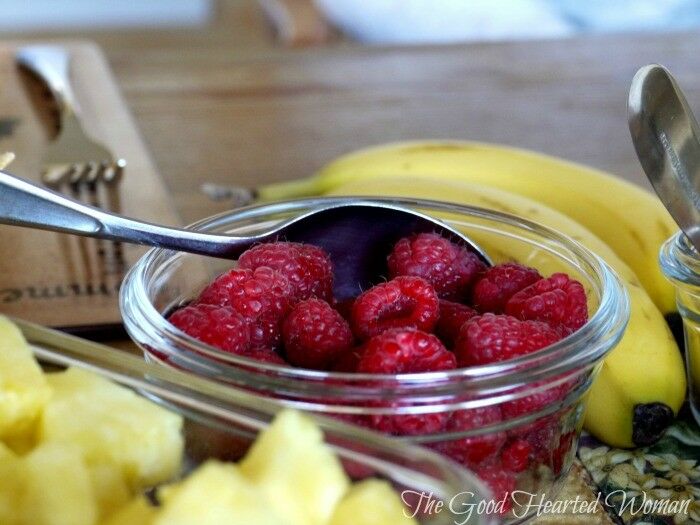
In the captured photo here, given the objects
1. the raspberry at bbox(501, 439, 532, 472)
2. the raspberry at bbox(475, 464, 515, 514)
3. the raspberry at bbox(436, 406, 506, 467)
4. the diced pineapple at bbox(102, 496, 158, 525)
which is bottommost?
the raspberry at bbox(475, 464, 515, 514)

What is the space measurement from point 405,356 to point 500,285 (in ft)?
0.53

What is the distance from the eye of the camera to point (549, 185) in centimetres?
104

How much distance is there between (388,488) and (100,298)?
1.75ft

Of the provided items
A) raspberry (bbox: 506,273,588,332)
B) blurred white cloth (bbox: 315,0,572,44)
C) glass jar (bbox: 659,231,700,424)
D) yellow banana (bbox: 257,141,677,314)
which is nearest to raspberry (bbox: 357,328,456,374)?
raspberry (bbox: 506,273,588,332)

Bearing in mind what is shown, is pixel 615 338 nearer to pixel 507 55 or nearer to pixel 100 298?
pixel 100 298

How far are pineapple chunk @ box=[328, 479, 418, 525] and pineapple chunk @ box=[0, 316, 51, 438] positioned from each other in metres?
0.16

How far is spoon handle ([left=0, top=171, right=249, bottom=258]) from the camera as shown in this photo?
0.62 meters

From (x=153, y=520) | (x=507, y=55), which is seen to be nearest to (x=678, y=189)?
(x=153, y=520)

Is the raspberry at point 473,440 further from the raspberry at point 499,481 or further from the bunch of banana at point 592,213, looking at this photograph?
the bunch of banana at point 592,213

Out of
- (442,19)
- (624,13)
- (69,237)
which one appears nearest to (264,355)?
(69,237)

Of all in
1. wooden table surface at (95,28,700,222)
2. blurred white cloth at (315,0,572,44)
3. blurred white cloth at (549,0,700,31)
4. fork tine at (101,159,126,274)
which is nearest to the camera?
fork tine at (101,159,126,274)

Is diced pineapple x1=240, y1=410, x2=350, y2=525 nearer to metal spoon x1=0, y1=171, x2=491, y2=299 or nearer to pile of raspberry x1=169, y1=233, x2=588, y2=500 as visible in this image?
pile of raspberry x1=169, y1=233, x2=588, y2=500

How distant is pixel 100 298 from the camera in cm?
87

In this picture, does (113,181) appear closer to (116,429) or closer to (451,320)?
(451,320)
